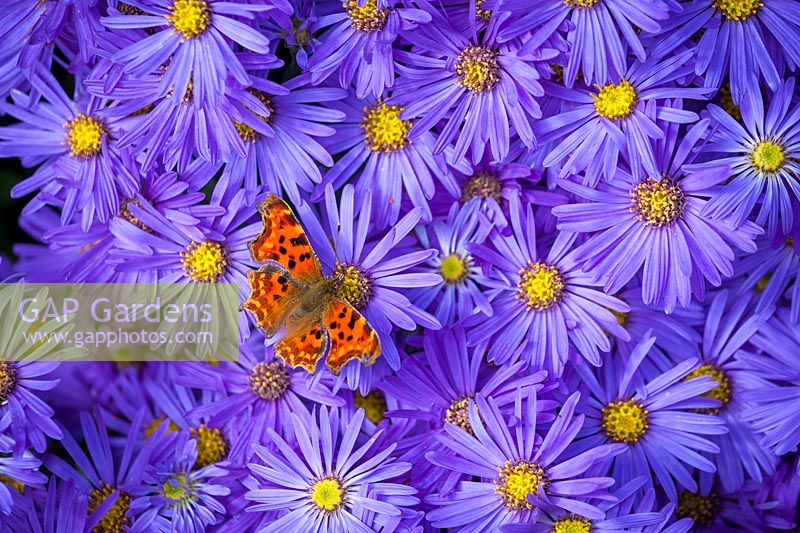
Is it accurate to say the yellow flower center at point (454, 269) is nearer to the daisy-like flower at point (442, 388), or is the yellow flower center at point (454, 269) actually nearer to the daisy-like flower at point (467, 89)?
the daisy-like flower at point (442, 388)

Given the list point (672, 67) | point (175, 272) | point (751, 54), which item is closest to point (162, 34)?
point (175, 272)

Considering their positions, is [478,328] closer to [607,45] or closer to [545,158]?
[545,158]

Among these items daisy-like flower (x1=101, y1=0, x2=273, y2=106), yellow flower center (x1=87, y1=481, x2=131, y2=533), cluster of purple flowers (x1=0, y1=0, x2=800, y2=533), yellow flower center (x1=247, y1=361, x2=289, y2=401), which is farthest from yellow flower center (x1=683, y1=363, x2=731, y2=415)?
yellow flower center (x1=87, y1=481, x2=131, y2=533)

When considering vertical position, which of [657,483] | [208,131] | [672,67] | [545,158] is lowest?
[657,483]

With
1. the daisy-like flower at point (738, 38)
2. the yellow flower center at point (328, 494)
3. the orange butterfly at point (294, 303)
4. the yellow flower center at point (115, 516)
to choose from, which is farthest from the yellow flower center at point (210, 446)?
the daisy-like flower at point (738, 38)

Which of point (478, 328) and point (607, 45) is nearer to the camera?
point (607, 45)

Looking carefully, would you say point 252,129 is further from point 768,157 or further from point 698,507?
point 698,507

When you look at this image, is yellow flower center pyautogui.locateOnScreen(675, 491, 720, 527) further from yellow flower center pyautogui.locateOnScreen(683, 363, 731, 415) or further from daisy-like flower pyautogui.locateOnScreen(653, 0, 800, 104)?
daisy-like flower pyautogui.locateOnScreen(653, 0, 800, 104)
